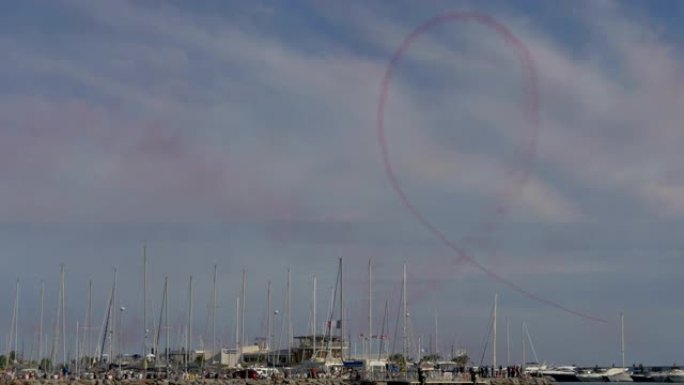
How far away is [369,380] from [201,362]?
4868cm

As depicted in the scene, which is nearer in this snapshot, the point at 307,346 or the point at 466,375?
the point at 466,375

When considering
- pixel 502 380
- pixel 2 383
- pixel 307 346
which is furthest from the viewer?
pixel 307 346

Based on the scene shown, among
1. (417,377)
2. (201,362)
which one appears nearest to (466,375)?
(417,377)

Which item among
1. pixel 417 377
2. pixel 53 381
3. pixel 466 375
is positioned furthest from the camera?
pixel 466 375

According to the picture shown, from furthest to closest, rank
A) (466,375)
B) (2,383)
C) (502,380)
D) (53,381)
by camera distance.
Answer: (502,380) < (466,375) < (53,381) < (2,383)

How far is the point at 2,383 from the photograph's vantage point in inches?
4781

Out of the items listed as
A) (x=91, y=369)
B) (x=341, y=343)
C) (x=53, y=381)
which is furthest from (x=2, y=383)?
(x=341, y=343)

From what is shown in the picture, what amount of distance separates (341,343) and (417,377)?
80.1 ft

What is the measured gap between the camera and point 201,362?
183 metres

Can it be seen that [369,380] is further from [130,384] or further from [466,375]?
[130,384]

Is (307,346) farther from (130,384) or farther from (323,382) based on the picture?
(130,384)

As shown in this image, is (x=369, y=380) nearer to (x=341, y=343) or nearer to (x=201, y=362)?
(x=341, y=343)

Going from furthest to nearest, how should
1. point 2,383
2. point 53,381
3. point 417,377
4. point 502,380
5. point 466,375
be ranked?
point 502,380, point 466,375, point 417,377, point 53,381, point 2,383

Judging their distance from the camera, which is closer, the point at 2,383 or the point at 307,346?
the point at 2,383
